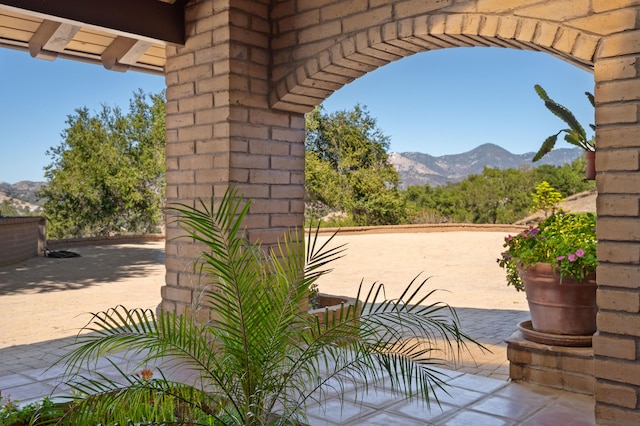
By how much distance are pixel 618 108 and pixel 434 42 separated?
1.18 meters

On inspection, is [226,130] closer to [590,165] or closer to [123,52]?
[123,52]

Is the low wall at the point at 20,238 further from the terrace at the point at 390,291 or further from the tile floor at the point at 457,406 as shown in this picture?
the tile floor at the point at 457,406

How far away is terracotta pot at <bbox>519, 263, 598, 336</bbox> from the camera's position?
135 inches

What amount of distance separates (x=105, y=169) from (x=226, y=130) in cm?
1869

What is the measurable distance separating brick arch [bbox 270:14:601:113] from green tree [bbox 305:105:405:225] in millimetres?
18210

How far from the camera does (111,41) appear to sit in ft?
15.0

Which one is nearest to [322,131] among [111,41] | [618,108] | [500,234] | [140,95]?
[140,95]

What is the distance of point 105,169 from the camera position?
2114 cm

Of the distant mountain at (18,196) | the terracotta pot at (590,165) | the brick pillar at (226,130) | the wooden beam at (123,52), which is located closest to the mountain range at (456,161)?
the distant mountain at (18,196)

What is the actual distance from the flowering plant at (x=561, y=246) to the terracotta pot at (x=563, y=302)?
6 centimetres

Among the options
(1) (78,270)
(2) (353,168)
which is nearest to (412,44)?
(1) (78,270)

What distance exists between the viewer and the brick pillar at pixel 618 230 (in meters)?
2.65

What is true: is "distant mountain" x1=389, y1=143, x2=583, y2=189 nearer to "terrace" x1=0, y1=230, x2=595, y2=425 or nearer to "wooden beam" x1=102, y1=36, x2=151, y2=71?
"terrace" x1=0, y1=230, x2=595, y2=425

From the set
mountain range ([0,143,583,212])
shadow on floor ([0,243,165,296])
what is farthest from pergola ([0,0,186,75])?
mountain range ([0,143,583,212])
